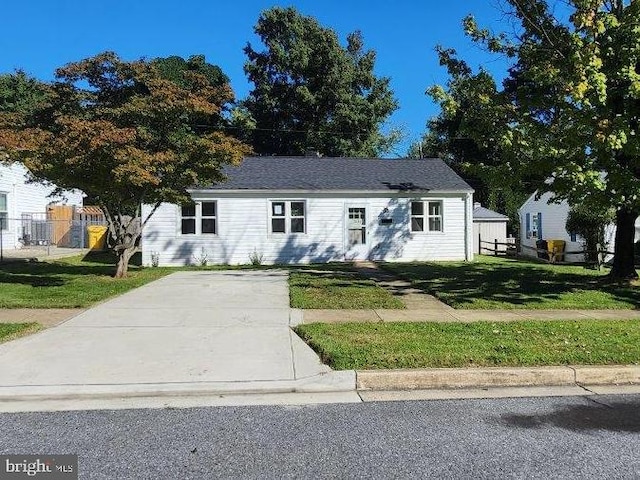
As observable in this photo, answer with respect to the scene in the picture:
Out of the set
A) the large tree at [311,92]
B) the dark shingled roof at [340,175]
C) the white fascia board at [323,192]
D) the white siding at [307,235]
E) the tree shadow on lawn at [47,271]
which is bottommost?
the tree shadow on lawn at [47,271]

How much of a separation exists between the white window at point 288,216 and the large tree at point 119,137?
250 inches

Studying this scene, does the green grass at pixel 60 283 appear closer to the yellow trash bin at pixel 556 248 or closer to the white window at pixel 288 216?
the white window at pixel 288 216

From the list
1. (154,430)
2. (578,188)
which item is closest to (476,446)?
(154,430)

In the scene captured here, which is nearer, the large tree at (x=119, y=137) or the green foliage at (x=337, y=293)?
the green foliage at (x=337, y=293)

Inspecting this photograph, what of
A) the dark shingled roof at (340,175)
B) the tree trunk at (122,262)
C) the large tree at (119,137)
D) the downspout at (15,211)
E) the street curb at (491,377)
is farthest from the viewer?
the downspout at (15,211)

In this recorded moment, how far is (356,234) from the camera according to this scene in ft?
69.5

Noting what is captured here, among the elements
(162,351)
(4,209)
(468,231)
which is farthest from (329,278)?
(4,209)

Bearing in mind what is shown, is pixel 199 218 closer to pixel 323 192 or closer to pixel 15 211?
pixel 323 192

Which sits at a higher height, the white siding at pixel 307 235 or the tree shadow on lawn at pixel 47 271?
the white siding at pixel 307 235

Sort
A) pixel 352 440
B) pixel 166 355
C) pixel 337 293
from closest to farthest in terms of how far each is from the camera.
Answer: pixel 352 440, pixel 166 355, pixel 337 293

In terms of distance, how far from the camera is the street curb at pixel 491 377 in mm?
5738

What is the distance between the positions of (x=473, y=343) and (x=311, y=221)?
1425 centimetres

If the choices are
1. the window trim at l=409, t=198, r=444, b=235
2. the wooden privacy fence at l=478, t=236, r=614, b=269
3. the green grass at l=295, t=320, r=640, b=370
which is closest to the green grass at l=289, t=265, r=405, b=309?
the green grass at l=295, t=320, r=640, b=370

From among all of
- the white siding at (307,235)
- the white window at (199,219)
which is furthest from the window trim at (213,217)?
the white siding at (307,235)
